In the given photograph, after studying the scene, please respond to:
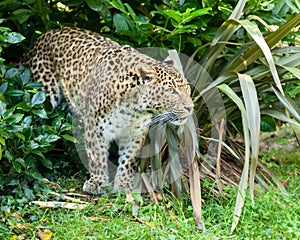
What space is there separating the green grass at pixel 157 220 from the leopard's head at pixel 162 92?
0.72 metres

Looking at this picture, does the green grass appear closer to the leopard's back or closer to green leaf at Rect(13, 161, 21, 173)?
green leaf at Rect(13, 161, 21, 173)

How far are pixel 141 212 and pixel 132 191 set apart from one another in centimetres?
41

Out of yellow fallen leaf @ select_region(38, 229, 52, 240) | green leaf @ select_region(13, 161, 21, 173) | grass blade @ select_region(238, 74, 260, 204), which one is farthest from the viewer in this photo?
green leaf @ select_region(13, 161, 21, 173)

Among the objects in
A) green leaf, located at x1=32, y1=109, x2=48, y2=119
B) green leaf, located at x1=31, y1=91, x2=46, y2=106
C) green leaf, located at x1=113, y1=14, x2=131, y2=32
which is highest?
green leaf, located at x1=113, y1=14, x2=131, y2=32

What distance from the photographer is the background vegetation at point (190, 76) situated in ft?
16.0

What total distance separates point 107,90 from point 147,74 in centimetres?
42

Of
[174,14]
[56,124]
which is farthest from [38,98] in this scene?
[174,14]

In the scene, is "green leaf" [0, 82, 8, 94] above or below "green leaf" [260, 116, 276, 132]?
above

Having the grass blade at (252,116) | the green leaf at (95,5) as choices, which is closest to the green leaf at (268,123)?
the grass blade at (252,116)

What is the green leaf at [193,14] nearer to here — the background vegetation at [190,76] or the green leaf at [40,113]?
the background vegetation at [190,76]

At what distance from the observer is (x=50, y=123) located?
543 cm

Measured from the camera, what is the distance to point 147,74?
488cm

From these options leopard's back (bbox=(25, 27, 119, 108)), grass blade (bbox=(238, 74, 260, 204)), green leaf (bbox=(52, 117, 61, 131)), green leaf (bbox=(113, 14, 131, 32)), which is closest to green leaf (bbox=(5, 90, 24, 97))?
green leaf (bbox=(52, 117, 61, 131))

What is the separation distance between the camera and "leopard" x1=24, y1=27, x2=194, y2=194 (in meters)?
4.89
